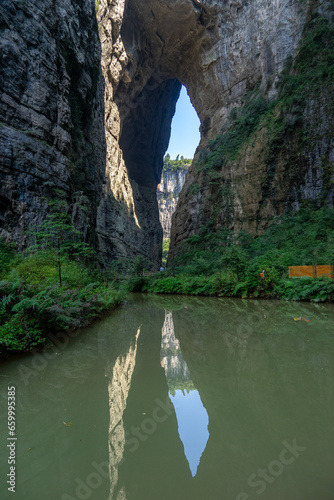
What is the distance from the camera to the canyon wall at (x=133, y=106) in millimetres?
9828

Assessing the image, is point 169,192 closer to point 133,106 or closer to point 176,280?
point 133,106

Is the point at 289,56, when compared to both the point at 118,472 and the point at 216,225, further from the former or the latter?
the point at 118,472

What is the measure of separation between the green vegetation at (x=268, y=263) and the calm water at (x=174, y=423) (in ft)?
16.3

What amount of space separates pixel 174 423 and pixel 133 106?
103 feet

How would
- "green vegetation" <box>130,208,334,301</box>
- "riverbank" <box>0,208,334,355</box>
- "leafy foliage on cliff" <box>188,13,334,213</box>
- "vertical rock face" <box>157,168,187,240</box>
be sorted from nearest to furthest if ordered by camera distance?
"riverbank" <box>0,208,334,355</box> → "green vegetation" <box>130,208,334,301</box> → "leafy foliage on cliff" <box>188,13,334,213</box> → "vertical rock face" <box>157,168,187,240</box>

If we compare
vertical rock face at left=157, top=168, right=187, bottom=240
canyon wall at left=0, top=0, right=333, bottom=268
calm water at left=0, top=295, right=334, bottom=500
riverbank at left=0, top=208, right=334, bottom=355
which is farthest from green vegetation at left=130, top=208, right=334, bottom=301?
vertical rock face at left=157, top=168, right=187, bottom=240

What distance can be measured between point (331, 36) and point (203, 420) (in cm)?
2000

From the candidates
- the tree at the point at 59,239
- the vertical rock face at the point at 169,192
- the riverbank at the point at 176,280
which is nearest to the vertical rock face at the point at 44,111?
the tree at the point at 59,239

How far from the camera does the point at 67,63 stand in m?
12.2

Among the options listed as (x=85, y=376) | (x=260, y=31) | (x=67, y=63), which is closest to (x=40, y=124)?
(x=67, y=63)

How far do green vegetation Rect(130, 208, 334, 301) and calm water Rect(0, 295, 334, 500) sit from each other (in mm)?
4961

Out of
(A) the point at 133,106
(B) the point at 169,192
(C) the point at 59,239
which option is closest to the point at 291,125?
(C) the point at 59,239

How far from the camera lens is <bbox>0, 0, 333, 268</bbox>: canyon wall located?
32.2 feet

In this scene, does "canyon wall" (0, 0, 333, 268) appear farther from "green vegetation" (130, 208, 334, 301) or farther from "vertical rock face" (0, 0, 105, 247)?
"green vegetation" (130, 208, 334, 301)
